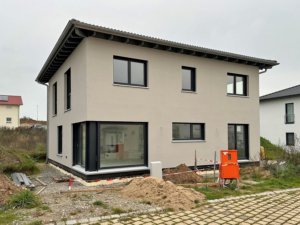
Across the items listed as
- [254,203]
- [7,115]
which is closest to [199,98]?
[254,203]

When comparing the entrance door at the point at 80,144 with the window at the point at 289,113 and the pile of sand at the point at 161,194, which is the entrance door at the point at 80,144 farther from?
the window at the point at 289,113

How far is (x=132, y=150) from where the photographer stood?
1057 centimetres

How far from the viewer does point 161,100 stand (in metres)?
11.1

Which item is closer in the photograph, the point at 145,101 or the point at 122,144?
the point at 122,144

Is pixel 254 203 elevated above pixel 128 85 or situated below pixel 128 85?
below

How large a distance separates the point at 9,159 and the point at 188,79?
30.0ft

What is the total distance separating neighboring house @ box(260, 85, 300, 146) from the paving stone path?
19591 mm

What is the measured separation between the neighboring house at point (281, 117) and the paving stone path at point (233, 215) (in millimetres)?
19591

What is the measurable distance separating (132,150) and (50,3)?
21.0 feet

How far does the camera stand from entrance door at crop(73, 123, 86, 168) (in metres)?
10.5

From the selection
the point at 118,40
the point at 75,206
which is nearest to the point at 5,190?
the point at 75,206

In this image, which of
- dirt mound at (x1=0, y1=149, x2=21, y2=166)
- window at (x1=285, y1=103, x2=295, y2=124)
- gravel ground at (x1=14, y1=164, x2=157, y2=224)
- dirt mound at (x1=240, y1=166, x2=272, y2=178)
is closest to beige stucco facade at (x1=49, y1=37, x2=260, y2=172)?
dirt mound at (x1=240, y1=166, x2=272, y2=178)

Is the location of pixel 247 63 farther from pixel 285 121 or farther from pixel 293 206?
pixel 285 121

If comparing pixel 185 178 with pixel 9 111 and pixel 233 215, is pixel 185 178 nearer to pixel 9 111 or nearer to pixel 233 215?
pixel 233 215
